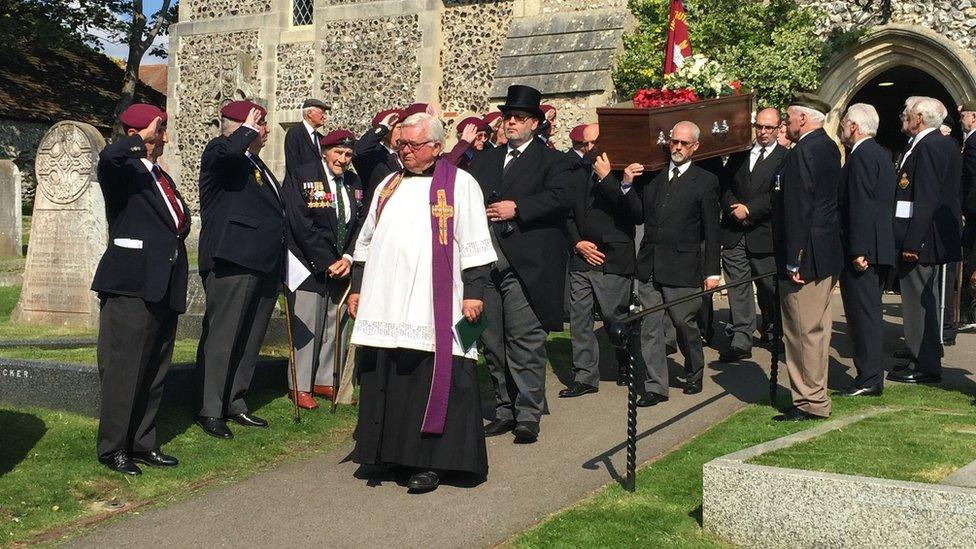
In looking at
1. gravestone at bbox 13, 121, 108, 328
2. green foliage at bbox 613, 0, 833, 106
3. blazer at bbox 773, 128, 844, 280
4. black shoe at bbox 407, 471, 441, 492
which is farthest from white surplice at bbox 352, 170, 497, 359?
green foliage at bbox 613, 0, 833, 106

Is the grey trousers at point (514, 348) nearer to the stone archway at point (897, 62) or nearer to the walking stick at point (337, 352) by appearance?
the walking stick at point (337, 352)

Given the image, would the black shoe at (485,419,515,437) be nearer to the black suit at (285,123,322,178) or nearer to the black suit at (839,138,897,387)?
the black suit at (285,123,322,178)

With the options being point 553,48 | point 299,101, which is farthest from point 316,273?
point 299,101

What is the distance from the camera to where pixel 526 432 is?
22.1 feet

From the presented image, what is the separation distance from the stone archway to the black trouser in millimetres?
11660

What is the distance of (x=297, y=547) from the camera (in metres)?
4.92

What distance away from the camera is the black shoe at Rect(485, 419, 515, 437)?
7.00 meters

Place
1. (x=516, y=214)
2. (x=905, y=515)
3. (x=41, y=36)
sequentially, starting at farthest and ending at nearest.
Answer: (x=41, y=36), (x=516, y=214), (x=905, y=515)

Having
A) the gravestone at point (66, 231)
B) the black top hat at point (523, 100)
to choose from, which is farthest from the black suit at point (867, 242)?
the gravestone at point (66, 231)

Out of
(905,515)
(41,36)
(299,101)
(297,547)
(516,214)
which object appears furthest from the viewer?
(41,36)

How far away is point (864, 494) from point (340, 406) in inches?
167

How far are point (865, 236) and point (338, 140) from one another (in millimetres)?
3701

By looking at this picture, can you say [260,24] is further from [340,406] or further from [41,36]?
[340,406]

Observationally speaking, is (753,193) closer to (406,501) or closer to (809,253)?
(809,253)
